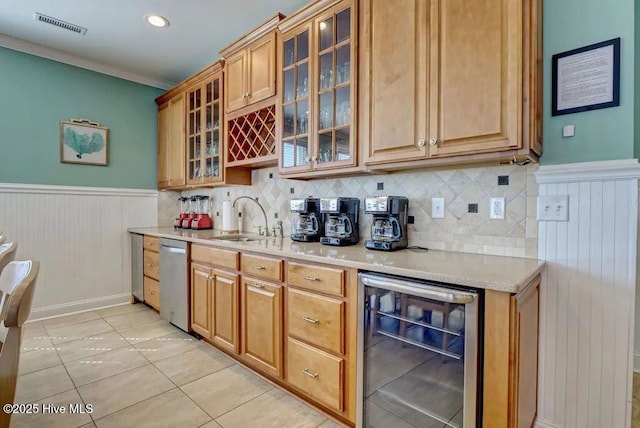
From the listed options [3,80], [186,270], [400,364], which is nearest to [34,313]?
[186,270]

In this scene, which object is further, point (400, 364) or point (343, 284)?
point (343, 284)

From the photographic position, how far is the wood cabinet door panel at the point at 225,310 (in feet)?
7.29

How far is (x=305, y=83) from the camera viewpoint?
228 centimetres

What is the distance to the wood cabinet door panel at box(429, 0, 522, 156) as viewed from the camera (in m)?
1.37

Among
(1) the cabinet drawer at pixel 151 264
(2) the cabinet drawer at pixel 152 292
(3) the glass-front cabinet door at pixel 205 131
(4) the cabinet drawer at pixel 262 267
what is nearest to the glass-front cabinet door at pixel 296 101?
(4) the cabinet drawer at pixel 262 267

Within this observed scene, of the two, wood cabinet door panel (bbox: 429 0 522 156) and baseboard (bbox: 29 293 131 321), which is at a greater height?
wood cabinet door panel (bbox: 429 0 522 156)

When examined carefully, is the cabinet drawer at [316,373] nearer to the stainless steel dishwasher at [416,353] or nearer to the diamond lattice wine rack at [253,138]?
the stainless steel dishwasher at [416,353]

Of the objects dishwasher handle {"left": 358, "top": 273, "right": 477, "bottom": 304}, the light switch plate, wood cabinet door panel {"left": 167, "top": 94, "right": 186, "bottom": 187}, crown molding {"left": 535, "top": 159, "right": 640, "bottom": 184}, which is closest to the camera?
dishwasher handle {"left": 358, "top": 273, "right": 477, "bottom": 304}

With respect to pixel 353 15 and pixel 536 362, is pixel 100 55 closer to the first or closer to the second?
pixel 353 15

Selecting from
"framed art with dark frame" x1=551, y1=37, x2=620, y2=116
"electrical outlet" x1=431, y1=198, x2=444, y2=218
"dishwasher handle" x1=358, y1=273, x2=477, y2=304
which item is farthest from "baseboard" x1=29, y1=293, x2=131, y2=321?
"framed art with dark frame" x1=551, y1=37, x2=620, y2=116

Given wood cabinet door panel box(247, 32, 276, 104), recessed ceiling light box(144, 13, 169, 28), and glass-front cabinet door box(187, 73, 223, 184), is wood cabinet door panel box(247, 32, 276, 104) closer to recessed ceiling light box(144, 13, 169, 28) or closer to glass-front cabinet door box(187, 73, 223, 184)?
glass-front cabinet door box(187, 73, 223, 184)

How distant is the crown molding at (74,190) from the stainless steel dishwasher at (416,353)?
327 centimetres

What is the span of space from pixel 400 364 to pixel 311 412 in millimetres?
687

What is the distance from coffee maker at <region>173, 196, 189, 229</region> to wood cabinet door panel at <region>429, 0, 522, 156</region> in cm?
309
